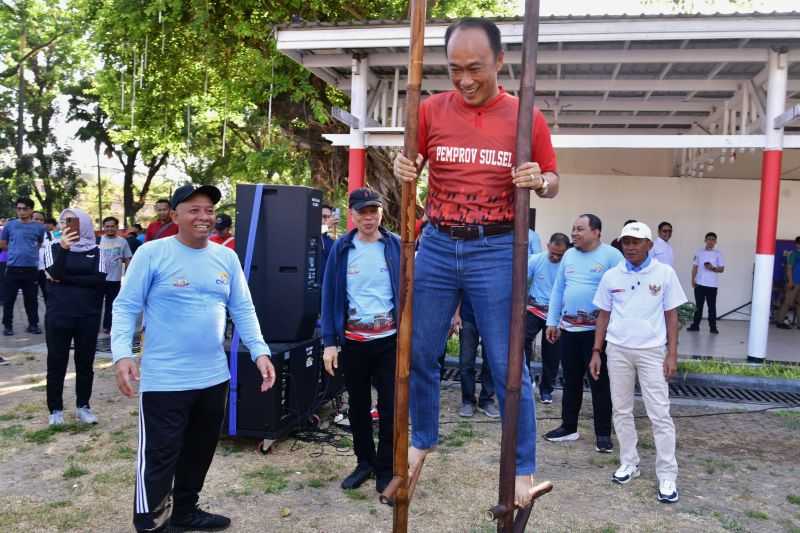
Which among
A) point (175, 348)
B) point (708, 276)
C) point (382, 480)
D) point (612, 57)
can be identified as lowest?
point (382, 480)

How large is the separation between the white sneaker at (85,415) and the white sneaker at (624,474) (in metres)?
4.65

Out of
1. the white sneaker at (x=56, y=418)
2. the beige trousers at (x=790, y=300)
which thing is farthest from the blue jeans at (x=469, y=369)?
the beige trousers at (x=790, y=300)

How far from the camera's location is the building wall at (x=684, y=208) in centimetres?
1396

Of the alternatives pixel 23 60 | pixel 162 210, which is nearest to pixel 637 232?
pixel 162 210

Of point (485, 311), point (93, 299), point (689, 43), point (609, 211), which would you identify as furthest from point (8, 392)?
point (609, 211)

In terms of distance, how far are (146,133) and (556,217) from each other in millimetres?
10175

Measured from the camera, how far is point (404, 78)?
1081 cm

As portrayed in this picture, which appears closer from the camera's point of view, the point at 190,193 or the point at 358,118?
the point at 190,193

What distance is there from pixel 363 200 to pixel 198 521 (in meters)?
2.32

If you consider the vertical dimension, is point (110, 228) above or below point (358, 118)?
below

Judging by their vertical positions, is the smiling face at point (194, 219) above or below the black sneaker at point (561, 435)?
above

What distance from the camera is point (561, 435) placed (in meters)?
5.87

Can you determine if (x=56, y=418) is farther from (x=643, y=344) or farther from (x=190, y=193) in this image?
(x=643, y=344)

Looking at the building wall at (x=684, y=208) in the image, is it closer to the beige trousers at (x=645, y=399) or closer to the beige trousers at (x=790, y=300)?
the beige trousers at (x=790, y=300)
